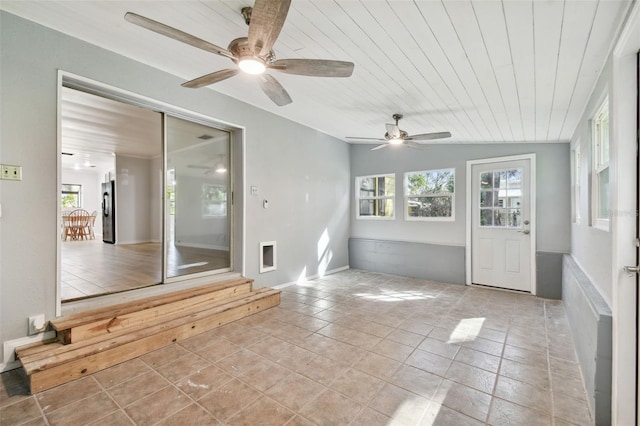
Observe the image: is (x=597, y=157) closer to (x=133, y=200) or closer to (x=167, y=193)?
(x=167, y=193)

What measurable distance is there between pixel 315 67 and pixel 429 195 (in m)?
4.01

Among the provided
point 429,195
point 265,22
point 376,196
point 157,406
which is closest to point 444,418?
point 157,406

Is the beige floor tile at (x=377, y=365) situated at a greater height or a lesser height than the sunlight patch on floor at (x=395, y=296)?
lesser

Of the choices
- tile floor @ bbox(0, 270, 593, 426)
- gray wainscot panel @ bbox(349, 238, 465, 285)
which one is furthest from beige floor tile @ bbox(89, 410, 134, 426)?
gray wainscot panel @ bbox(349, 238, 465, 285)

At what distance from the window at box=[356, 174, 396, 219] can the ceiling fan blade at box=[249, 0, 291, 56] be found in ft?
14.4

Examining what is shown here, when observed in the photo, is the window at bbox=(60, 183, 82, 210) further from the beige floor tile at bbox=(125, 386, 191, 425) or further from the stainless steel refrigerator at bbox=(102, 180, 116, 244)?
the beige floor tile at bbox=(125, 386, 191, 425)

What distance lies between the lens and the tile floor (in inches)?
70.1

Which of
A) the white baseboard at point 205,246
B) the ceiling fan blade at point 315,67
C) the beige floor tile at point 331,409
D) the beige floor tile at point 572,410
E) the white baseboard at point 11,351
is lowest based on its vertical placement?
the beige floor tile at point 572,410

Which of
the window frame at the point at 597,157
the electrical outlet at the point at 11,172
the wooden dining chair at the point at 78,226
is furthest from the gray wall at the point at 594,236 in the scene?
the wooden dining chair at the point at 78,226

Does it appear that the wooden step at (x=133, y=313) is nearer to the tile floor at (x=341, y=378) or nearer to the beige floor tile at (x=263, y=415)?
the tile floor at (x=341, y=378)

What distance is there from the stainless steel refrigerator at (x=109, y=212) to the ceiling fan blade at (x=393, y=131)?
7.73m

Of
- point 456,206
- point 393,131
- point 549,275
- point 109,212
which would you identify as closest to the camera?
point 393,131

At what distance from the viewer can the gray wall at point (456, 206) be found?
4.21m

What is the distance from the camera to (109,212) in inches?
320
